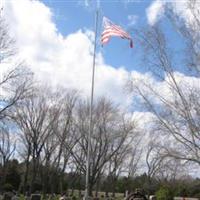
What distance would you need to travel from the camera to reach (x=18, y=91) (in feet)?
112

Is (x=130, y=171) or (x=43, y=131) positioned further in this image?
(x=130, y=171)

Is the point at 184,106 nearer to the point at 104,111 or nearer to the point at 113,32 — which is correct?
the point at 113,32

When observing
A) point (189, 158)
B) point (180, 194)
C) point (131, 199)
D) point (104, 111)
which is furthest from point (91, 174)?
point (131, 199)

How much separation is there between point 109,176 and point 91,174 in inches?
576

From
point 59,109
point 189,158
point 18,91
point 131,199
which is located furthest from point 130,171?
point 131,199

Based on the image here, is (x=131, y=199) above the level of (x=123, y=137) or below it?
below

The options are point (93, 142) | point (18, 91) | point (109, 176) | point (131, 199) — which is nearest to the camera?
point (131, 199)

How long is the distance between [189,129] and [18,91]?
550 inches

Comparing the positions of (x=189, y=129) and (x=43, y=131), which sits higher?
(x=43, y=131)

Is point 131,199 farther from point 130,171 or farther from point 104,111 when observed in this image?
point 130,171

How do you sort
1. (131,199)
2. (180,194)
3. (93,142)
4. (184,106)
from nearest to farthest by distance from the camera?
(131,199) < (184,106) < (93,142) < (180,194)

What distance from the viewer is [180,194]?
264 ft

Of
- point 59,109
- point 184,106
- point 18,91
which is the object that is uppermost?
point 59,109

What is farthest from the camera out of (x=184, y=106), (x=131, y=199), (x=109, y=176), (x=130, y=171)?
(x=130, y=171)
